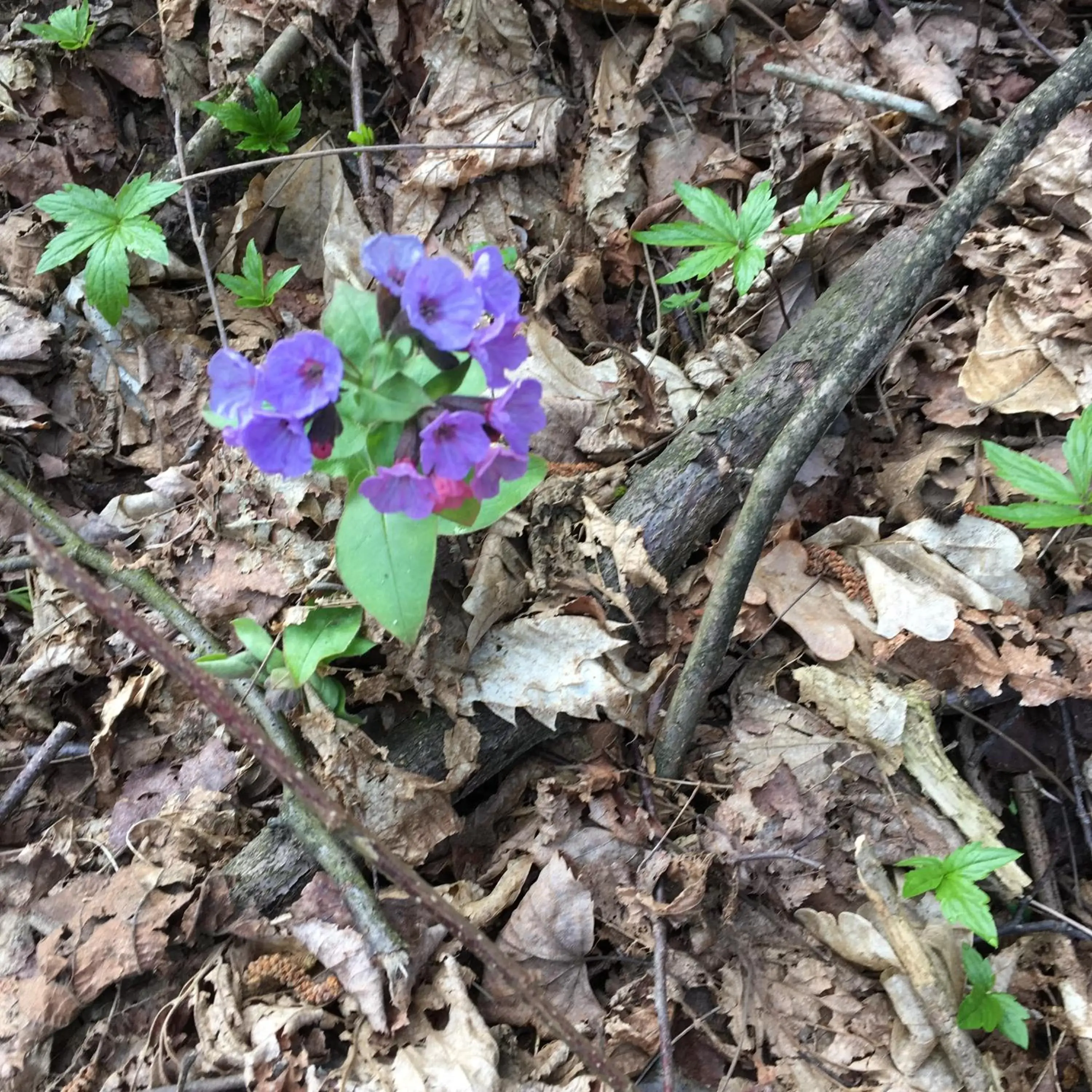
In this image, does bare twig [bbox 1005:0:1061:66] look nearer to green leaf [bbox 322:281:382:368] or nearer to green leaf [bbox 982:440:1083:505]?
green leaf [bbox 982:440:1083:505]

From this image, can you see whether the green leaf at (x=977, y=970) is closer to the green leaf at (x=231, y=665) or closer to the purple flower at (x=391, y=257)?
the green leaf at (x=231, y=665)

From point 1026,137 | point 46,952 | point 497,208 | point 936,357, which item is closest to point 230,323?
point 497,208

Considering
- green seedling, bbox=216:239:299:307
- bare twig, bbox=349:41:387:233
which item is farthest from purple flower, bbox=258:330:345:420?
bare twig, bbox=349:41:387:233

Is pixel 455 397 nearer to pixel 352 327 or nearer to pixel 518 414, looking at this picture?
pixel 518 414

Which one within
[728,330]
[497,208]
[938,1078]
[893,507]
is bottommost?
[938,1078]

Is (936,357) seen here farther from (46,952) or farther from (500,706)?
(46,952)

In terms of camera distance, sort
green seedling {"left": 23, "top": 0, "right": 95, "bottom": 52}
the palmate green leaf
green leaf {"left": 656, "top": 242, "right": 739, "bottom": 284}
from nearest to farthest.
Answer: the palmate green leaf, green leaf {"left": 656, "top": 242, "right": 739, "bottom": 284}, green seedling {"left": 23, "top": 0, "right": 95, "bottom": 52}
